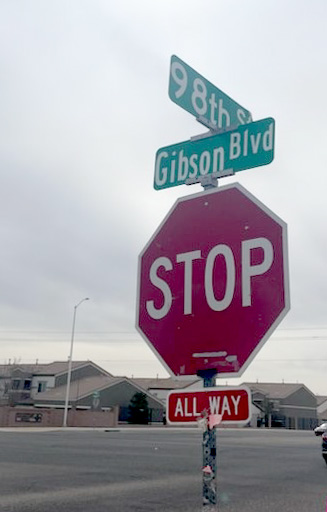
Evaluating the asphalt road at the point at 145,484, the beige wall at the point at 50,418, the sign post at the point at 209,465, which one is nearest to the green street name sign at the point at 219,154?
the sign post at the point at 209,465

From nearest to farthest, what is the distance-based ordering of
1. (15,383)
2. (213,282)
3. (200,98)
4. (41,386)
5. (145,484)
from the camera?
(213,282) < (200,98) < (145,484) < (41,386) < (15,383)

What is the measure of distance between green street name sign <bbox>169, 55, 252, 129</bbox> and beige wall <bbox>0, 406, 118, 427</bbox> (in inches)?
1876

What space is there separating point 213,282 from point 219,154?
2.91 ft

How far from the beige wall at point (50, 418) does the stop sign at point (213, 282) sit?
47.7 m

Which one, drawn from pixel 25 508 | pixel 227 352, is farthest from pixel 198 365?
pixel 25 508

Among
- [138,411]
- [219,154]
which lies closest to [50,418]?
[138,411]

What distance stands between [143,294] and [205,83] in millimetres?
1495

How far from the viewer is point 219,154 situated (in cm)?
336

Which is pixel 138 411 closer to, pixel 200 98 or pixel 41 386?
pixel 41 386

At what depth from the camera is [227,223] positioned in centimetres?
301

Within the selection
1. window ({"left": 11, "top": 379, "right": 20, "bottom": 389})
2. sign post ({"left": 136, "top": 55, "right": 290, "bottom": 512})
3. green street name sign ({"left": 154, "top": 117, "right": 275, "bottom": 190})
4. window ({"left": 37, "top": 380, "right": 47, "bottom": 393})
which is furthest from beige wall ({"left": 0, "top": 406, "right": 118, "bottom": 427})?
sign post ({"left": 136, "top": 55, "right": 290, "bottom": 512})

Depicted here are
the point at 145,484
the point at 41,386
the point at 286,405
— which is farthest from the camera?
the point at 286,405

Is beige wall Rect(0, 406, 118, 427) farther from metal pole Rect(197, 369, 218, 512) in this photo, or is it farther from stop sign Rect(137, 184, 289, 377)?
metal pole Rect(197, 369, 218, 512)

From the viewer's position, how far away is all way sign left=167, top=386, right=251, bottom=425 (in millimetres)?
2580
